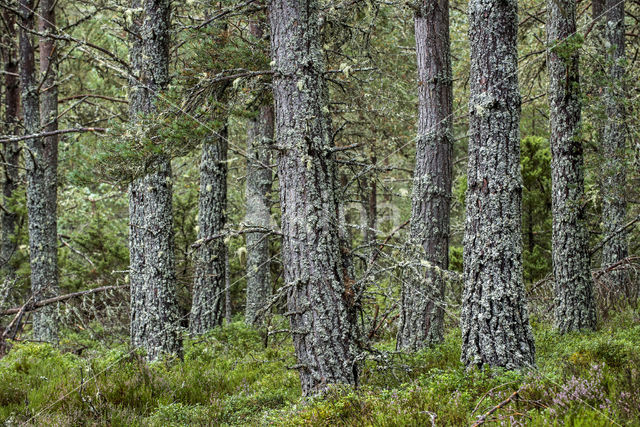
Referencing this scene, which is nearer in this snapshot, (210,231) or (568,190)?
(568,190)

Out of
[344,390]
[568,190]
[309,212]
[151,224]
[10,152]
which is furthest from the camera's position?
[10,152]

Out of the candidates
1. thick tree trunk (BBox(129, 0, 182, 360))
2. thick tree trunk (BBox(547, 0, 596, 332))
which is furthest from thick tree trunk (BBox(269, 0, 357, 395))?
thick tree trunk (BBox(547, 0, 596, 332))

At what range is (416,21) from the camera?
Answer: 725cm

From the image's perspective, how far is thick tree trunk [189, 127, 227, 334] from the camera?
382 inches

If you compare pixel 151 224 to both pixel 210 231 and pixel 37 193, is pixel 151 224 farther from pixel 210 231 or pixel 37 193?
pixel 37 193

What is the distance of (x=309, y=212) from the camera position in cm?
441

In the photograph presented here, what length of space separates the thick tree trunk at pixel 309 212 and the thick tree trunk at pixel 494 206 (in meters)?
1.36

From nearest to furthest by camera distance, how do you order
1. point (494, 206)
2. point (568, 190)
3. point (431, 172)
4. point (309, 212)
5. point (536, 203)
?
point (309, 212), point (494, 206), point (431, 172), point (568, 190), point (536, 203)

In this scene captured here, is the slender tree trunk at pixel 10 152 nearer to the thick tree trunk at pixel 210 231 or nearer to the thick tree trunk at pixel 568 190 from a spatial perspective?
the thick tree trunk at pixel 210 231

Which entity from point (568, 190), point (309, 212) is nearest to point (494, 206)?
point (309, 212)

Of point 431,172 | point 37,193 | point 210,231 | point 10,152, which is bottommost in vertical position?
point 210,231

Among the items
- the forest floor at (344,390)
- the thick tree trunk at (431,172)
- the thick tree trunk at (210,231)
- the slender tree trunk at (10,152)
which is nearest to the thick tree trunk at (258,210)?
the thick tree trunk at (210,231)

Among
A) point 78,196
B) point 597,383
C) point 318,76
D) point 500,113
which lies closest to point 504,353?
point 597,383

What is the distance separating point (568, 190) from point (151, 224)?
625cm
